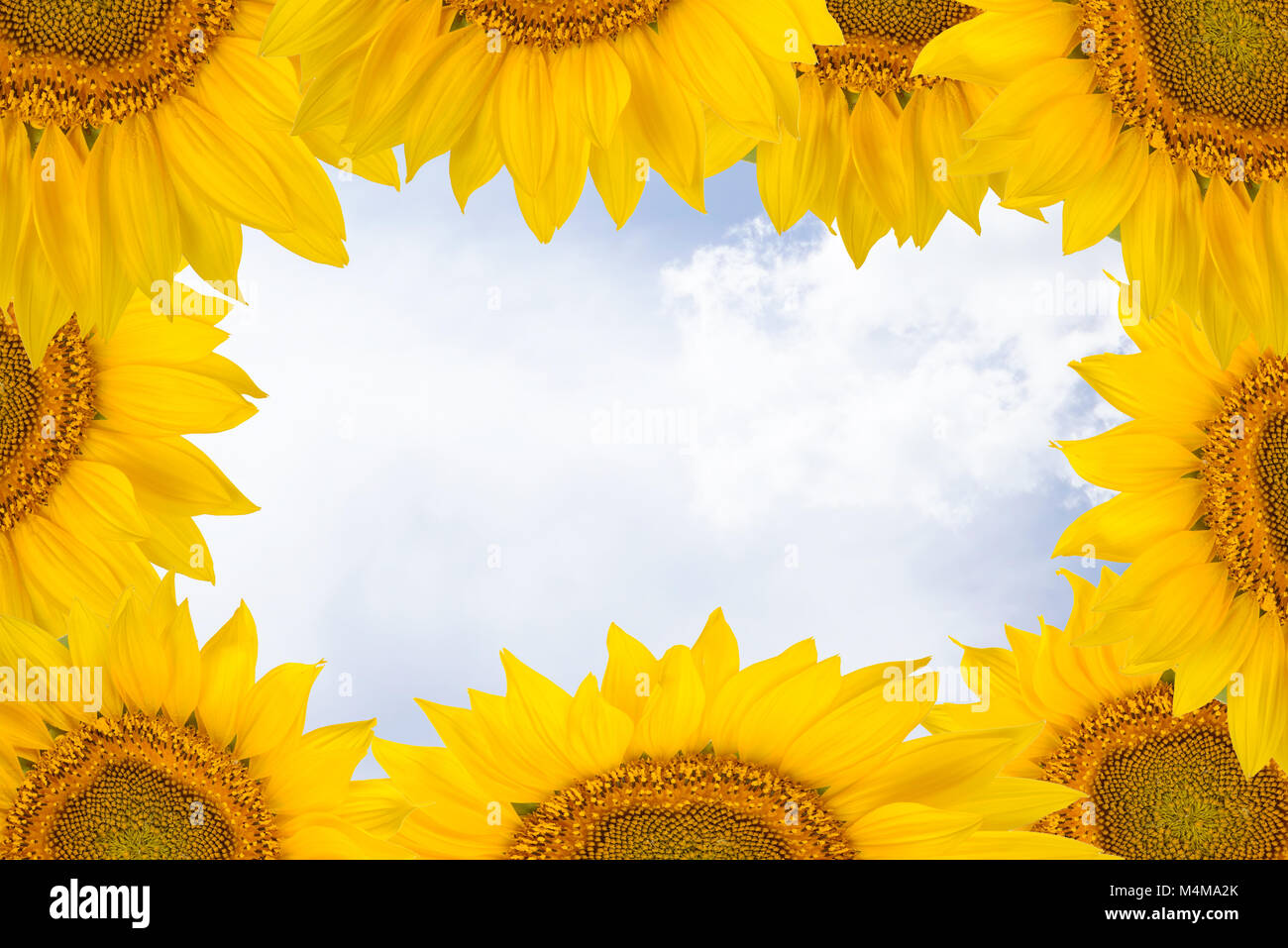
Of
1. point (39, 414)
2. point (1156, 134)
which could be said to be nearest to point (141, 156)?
point (39, 414)

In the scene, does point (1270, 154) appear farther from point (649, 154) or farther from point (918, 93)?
point (649, 154)

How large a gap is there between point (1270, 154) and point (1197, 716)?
2.37 feet

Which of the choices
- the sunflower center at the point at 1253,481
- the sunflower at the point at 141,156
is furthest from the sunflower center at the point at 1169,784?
the sunflower at the point at 141,156

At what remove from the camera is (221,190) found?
1165 millimetres

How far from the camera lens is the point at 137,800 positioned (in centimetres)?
121

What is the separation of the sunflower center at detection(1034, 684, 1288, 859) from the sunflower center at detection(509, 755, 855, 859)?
421 mm

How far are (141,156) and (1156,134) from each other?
1.19 meters

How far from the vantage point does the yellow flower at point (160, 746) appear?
1.21 metres

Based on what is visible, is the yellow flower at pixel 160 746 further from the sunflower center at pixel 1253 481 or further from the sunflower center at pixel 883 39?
the sunflower center at pixel 1253 481

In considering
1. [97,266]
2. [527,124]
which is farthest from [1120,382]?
[97,266]

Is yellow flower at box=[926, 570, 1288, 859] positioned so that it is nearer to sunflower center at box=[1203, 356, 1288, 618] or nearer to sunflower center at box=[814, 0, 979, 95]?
sunflower center at box=[1203, 356, 1288, 618]

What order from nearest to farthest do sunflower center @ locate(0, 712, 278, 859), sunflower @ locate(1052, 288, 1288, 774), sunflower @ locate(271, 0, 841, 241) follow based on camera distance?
sunflower @ locate(271, 0, 841, 241)
sunflower center @ locate(0, 712, 278, 859)
sunflower @ locate(1052, 288, 1288, 774)

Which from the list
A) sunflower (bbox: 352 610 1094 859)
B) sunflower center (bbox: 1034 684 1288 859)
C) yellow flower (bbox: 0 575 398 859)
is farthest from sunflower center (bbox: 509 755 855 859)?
sunflower center (bbox: 1034 684 1288 859)

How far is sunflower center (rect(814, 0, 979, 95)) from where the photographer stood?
1.28 m
